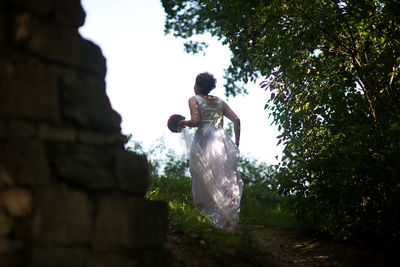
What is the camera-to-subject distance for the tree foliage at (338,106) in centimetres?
→ 502

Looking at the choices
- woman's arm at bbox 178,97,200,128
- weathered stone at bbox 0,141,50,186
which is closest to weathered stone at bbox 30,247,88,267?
weathered stone at bbox 0,141,50,186

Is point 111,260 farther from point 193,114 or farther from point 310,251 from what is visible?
point 310,251

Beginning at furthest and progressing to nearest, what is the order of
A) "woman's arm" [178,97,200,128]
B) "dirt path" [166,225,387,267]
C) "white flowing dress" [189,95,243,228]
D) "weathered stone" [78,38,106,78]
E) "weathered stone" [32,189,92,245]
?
"woman's arm" [178,97,200,128]
"white flowing dress" [189,95,243,228]
"dirt path" [166,225,387,267]
"weathered stone" [78,38,106,78]
"weathered stone" [32,189,92,245]

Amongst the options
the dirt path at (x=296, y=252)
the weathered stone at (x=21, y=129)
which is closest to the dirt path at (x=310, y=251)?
the dirt path at (x=296, y=252)

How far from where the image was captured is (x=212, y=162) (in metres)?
5.57

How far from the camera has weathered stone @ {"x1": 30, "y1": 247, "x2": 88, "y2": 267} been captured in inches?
83.7

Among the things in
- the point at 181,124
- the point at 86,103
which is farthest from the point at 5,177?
the point at 181,124

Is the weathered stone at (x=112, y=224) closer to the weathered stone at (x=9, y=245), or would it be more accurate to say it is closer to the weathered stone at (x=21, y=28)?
the weathered stone at (x=9, y=245)

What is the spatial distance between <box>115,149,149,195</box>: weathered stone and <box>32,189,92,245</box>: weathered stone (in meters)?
0.28

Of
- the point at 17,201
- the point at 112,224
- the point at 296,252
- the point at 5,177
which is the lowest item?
the point at 296,252

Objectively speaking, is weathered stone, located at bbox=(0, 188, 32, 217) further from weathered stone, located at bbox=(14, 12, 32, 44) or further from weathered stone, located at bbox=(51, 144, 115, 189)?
weathered stone, located at bbox=(14, 12, 32, 44)

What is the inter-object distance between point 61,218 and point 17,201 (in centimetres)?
24

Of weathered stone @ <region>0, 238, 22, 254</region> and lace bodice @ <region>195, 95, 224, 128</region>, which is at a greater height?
lace bodice @ <region>195, 95, 224, 128</region>

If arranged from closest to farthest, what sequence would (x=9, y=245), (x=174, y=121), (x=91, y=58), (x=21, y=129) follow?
(x=9, y=245), (x=21, y=129), (x=91, y=58), (x=174, y=121)
